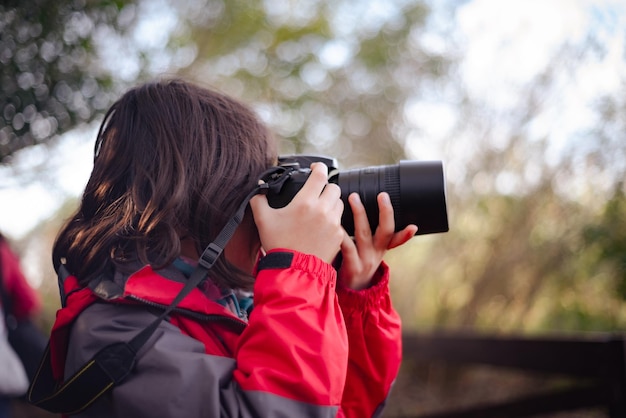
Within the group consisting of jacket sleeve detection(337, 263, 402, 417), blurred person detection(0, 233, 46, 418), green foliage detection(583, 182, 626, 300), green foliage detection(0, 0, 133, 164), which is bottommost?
green foliage detection(583, 182, 626, 300)

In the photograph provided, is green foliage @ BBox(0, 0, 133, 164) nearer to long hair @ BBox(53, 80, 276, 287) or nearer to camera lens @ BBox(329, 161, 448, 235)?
long hair @ BBox(53, 80, 276, 287)

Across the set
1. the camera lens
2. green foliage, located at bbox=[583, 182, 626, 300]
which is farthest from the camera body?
green foliage, located at bbox=[583, 182, 626, 300]

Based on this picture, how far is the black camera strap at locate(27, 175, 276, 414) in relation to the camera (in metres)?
0.94

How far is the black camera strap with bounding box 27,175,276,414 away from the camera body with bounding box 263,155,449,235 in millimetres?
191

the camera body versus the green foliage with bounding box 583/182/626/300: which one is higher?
the camera body

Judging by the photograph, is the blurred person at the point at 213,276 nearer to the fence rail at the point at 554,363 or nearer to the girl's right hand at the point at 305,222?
the girl's right hand at the point at 305,222

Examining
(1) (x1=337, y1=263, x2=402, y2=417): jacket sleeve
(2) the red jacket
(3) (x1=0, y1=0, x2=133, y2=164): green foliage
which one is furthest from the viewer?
(3) (x1=0, y1=0, x2=133, y2=164): green foliage

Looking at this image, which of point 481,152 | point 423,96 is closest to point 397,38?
point 423,96

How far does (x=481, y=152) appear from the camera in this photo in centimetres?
400

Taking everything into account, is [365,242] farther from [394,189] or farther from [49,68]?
[49,68]

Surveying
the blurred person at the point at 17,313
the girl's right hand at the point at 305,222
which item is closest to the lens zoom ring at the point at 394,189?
the girl's right hand at the point at 305,222

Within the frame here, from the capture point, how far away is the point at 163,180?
1105 millimetres

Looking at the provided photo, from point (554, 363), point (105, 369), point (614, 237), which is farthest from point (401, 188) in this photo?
point (614, 237)

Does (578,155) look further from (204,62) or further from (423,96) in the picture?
(204,62)
